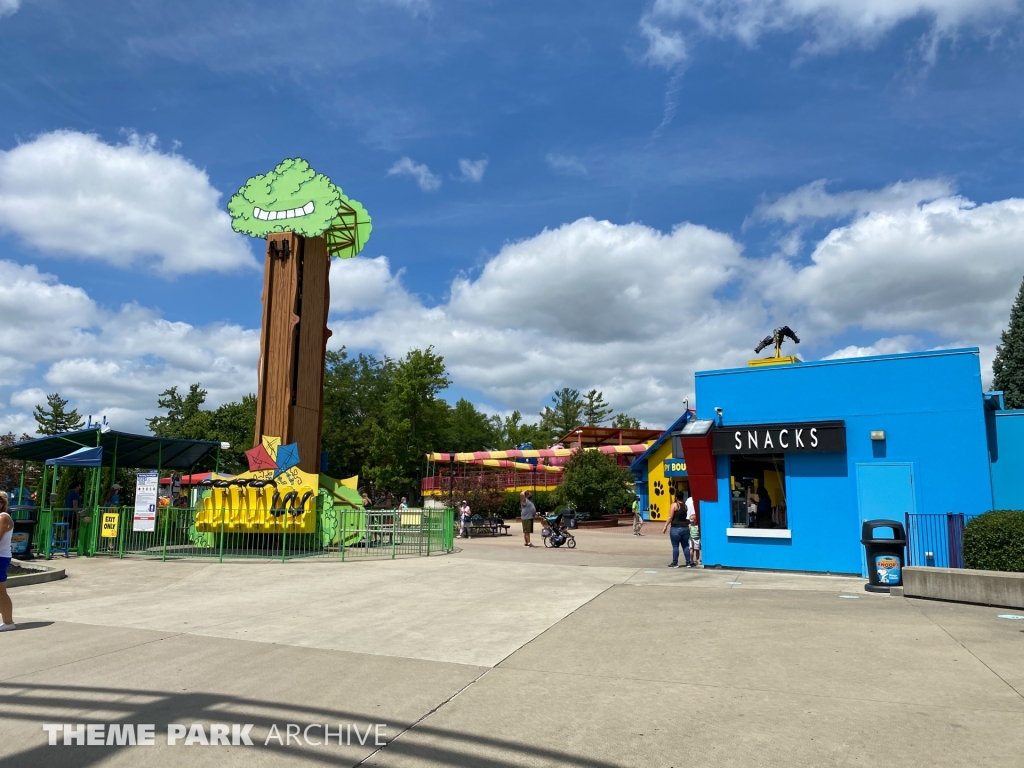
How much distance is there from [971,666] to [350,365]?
7052 centimetres

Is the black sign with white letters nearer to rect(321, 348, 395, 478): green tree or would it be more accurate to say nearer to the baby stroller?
the baby stroller

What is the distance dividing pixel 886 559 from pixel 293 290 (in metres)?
16.9

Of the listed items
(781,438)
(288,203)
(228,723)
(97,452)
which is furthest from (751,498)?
(288,203)

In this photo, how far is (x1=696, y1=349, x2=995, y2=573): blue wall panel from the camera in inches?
555

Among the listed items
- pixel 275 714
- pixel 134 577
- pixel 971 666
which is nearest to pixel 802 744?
pixel 971 666

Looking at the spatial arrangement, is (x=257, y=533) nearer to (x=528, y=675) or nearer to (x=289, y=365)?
(x=289, y=365)

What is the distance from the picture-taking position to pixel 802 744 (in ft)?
16.1

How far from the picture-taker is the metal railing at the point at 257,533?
18.0 m

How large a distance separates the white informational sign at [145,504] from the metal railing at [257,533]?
0.14 feet

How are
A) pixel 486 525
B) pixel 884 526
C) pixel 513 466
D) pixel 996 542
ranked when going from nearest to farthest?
pixel 996 542, pixel 884 526, pixel 486 525, pixel 513 466

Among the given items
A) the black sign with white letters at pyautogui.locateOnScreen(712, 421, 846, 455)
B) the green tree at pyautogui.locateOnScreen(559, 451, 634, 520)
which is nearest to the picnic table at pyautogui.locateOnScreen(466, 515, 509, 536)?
the green tree at pyautogui.locateOnScreen(559, 451, 634, 520)

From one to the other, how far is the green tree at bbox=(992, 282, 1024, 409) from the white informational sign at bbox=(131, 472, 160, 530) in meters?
38.5

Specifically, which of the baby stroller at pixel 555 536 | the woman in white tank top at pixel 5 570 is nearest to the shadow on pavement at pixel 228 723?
the woman in white tank top at pixel 5 570

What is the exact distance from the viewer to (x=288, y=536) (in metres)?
19.3
